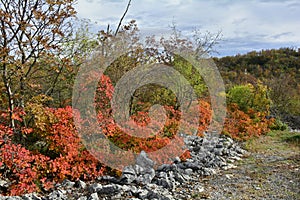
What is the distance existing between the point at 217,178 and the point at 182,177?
81 cm

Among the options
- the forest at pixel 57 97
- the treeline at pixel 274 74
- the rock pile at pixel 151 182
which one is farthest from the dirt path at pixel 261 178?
the treeline at pixel 274 74

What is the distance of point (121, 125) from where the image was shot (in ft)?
20.5

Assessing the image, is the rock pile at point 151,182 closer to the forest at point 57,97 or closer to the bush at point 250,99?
the forest at point 57,97

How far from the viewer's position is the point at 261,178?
6207mm

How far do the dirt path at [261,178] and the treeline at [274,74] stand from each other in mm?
5458

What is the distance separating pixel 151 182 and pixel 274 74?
1775 cm

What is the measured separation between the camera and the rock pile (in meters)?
4.73

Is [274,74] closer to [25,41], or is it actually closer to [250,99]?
[250,99]

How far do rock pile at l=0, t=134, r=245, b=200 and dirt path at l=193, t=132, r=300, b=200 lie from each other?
0.88 feet

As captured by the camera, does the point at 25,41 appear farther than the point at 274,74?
No

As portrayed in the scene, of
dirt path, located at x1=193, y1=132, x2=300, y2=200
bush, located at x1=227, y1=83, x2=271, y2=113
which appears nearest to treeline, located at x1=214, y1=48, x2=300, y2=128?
bush, located at x1=227, y1=83, x2=271, y2=113

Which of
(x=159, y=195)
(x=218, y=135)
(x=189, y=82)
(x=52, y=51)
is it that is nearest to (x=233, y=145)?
(x=218, y=135)

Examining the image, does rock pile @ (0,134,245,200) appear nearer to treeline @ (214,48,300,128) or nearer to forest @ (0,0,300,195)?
forest @ (0,0,300,195)

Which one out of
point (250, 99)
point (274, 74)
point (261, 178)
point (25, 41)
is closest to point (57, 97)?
point (25, 41)
